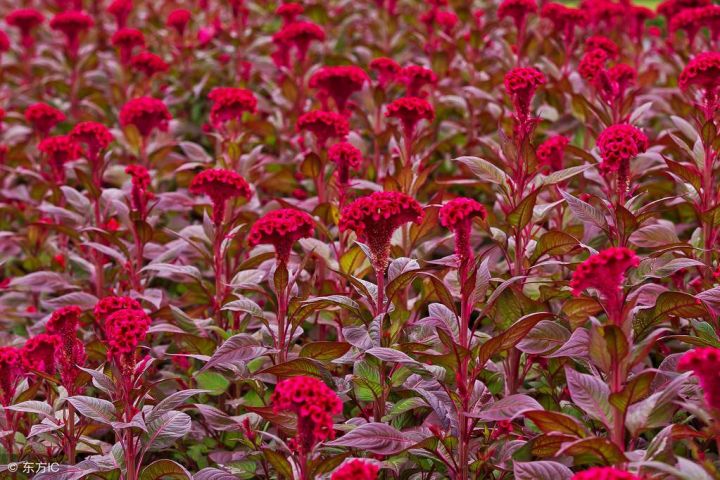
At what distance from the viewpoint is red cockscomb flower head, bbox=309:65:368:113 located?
3.99 metres

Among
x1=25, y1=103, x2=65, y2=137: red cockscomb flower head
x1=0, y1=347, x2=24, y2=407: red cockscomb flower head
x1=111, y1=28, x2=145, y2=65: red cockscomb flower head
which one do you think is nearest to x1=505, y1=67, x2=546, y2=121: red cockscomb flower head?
x1=0, y1=347, x2=24, y2=407: red cockscomb flower head

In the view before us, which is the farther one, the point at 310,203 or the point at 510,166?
the point at 310,203

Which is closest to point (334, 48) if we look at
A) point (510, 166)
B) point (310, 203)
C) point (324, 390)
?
point (310, 203)

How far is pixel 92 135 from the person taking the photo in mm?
3828

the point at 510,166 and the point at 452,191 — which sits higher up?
the point at 510,166

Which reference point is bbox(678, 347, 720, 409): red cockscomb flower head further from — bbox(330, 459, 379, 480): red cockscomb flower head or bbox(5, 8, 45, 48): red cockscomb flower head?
bbox(5, 8, 45, 48): red cockscomb flower head

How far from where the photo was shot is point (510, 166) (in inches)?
128

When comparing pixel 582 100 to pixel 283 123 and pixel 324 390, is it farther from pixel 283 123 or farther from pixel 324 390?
pixel 324 390

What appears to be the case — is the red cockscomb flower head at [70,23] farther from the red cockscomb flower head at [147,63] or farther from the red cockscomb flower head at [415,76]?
the red cockscomb flower head at [415,76]

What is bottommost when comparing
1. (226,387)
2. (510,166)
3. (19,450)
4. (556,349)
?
(19,450)

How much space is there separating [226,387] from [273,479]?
1.43ft

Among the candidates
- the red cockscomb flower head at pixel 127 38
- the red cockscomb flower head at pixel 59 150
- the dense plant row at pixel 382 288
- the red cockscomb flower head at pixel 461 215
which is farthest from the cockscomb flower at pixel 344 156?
the red cockscomb flower head at pixel 127 38

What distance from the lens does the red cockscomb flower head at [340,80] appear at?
3.99 meters

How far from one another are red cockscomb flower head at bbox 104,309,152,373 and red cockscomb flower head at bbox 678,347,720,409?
1.58 m
